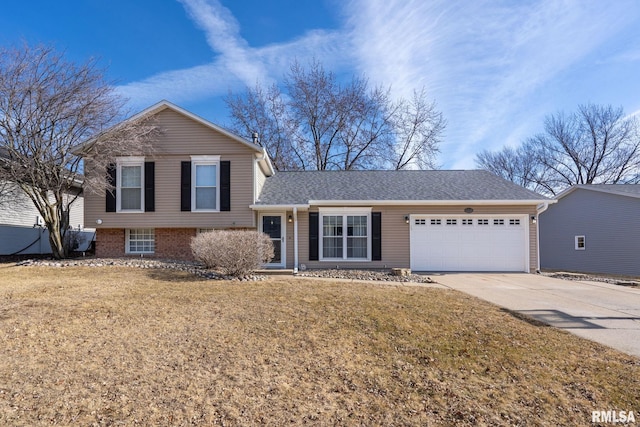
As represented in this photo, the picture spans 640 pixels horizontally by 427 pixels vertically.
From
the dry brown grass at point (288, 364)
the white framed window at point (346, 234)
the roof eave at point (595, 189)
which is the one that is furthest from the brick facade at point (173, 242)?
the roof eave at point (595, 189)

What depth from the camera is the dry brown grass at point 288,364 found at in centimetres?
323

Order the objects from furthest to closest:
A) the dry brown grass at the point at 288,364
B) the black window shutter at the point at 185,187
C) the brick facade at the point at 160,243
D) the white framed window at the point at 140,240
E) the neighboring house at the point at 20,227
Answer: the neighboring house at the point at 20,227, the white framed window at the point at 140,240, the brick facade at the point at 160,243, the black window shutter at the point at 185,187, the dry brown grass at the point at 288,364

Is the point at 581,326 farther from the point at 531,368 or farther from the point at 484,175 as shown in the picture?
the point at 484,175

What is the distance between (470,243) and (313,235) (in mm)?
5741

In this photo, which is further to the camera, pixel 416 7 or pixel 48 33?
pixel 48 33

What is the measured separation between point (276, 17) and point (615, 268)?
18.4 meters

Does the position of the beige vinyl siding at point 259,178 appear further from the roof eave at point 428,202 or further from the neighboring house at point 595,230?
the neighboring house at point 595,230

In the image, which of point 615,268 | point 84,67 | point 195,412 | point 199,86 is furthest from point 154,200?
point 615,268

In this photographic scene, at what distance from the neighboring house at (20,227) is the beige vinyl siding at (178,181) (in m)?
4.31

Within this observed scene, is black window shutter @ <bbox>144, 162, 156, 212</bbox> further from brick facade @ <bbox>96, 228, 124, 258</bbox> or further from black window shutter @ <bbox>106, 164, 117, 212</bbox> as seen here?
brick facade @ <bbox>96, 228, 124, 258</bbox>

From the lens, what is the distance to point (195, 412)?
10.4 feet

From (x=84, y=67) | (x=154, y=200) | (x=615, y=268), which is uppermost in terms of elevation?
(x=84, y=67)

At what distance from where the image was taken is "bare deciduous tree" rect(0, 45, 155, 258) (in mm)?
11188

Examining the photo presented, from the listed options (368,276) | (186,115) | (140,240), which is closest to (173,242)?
(140,240)
